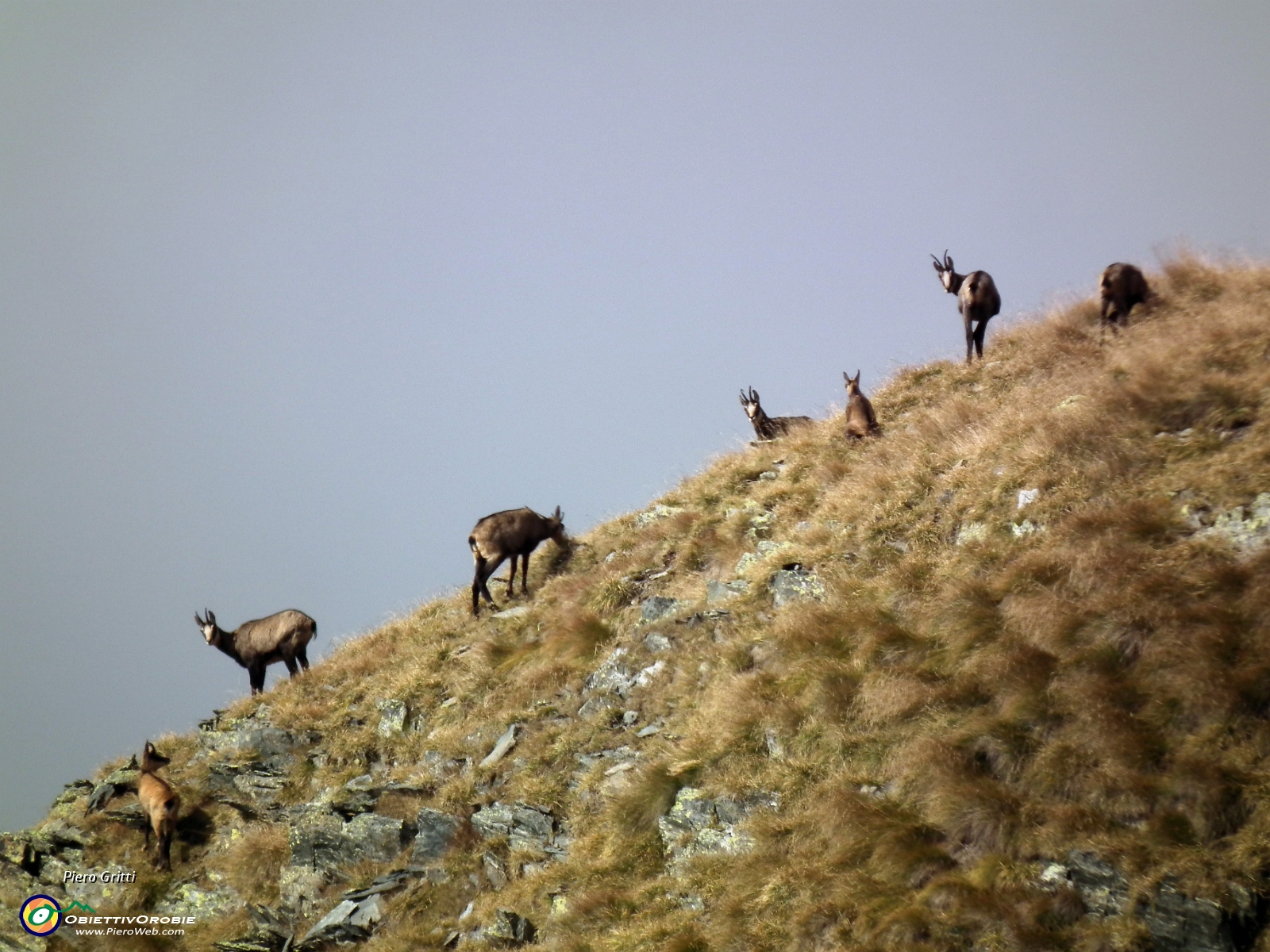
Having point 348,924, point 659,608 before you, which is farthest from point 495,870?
point 659,608

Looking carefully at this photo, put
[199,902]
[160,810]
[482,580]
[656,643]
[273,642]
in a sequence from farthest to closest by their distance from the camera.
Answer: [273,642], [482,580], [160,810], [656,643], [199,902]

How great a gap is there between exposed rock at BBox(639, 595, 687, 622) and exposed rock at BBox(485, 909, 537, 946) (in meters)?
5.83

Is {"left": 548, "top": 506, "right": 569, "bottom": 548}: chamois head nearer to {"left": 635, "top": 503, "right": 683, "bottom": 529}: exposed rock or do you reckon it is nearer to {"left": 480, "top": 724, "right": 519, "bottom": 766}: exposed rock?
{"left": 635, "top": 503, "right": 683, "bottom": 529}: exposed rock

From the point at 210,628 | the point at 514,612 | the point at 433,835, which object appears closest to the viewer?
the point at 433,835

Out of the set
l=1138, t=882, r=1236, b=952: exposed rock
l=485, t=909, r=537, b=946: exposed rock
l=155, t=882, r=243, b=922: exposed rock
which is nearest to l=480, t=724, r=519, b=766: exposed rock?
l=485, t=909, r=537, b=946: exposed rock

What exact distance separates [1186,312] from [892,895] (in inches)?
564

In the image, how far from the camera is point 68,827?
60.8 feet

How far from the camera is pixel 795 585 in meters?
16.3

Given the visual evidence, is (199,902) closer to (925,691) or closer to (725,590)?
(725,590)

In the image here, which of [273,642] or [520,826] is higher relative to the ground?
[273,642]

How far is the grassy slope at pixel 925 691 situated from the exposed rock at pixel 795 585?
0.24 metres

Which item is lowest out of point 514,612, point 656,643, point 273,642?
point 656,643

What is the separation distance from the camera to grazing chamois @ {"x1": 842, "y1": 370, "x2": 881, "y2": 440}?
21.1 meters

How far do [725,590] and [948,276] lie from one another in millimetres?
11656
